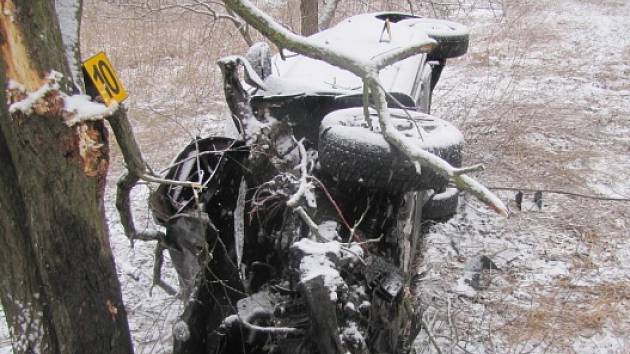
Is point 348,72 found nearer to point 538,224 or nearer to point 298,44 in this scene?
point 298,44

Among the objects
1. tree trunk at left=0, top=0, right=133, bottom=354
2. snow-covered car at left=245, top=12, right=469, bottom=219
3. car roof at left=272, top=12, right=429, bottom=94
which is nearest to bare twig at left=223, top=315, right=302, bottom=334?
tree trunk at left=0, top=0, right=133, bottom=354

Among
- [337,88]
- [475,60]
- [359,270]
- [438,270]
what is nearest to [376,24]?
[337,88]

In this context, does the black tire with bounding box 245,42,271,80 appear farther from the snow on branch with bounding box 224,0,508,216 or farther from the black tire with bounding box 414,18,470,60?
the black tire with bounding box 414,18,470,60

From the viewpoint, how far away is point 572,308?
3500 millimetres

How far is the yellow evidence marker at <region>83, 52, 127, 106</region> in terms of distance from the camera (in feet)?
5.56

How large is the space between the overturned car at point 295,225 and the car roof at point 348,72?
160 millimetres

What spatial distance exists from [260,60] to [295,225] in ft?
4.13

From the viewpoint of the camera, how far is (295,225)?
7.27 ft

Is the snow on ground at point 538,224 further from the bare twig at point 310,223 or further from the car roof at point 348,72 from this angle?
the car roof at point 348,72

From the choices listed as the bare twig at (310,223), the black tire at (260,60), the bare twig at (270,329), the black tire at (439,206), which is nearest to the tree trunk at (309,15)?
the black tire at (439,206)

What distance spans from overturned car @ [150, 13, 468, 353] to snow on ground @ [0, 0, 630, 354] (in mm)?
375

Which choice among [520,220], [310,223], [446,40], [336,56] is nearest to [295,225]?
[310,223]

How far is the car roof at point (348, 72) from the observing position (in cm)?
314

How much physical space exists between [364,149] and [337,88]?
34.0 inches
